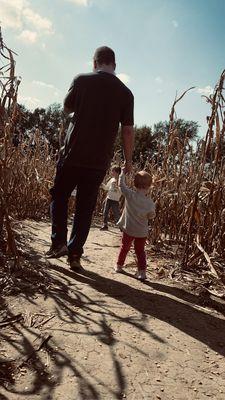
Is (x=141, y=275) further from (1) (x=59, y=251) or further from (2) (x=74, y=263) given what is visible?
(1) (x=59, y=251)

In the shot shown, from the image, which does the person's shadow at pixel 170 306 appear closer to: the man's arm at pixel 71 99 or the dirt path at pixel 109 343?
the dirt path at pixel 109 343

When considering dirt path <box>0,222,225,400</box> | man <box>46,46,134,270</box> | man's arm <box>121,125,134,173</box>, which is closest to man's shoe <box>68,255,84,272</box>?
man <box>46,46,134,270</box>

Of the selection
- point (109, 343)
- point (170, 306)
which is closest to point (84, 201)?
point (170, 306)

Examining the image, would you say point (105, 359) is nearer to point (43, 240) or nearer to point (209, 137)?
point (209, 137)

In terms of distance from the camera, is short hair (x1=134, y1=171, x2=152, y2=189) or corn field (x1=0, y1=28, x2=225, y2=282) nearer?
corn field (x1=0, y1=28, x2=225, y2=282)

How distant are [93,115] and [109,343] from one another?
179 cm

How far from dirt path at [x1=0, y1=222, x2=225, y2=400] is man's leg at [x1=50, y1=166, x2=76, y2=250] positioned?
0.32 metres

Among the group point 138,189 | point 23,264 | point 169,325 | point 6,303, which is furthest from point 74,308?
point 138,189

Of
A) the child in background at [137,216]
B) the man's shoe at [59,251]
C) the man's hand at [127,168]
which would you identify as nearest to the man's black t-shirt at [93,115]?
the man's hand at [127,168]

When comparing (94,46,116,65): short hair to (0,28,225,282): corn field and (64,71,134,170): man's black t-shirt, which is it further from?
(0,28,225,282): corn field

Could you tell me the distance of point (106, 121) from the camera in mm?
3230

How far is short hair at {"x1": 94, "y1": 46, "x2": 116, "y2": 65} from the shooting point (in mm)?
3264

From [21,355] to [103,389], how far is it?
388mm

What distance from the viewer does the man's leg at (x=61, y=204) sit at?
3.32 metres
